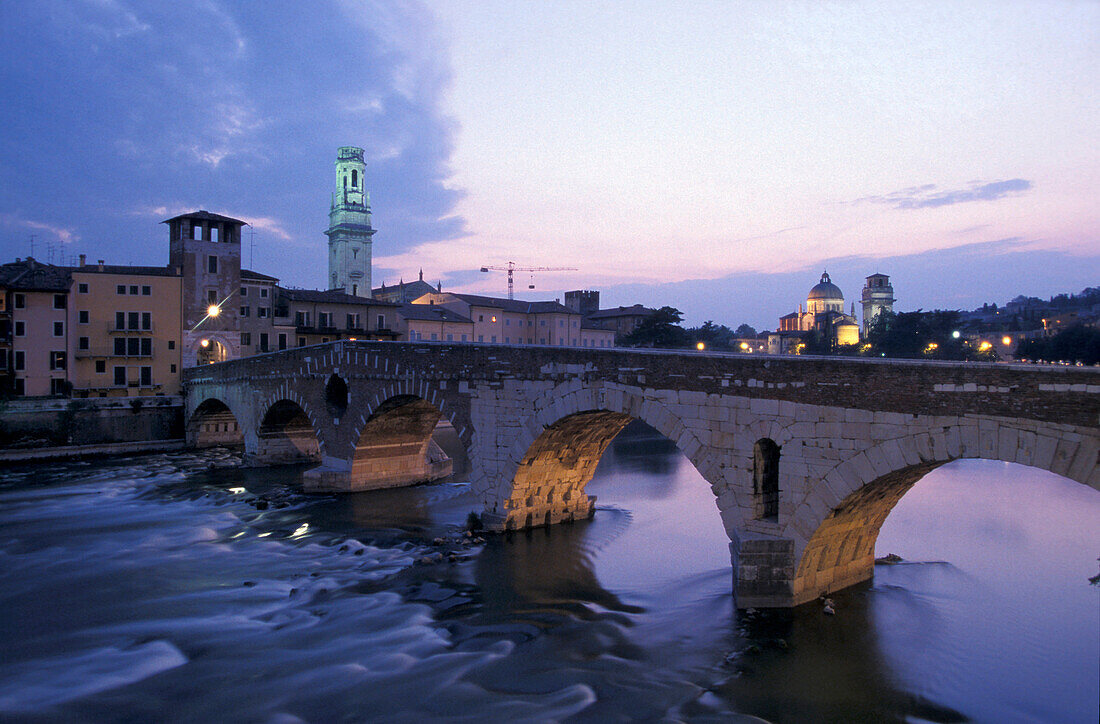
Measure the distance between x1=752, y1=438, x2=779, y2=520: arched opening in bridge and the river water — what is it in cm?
180

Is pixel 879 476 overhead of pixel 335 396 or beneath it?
beneath

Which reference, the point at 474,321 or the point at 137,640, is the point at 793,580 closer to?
the point at 137,640

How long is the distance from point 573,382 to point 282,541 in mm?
9114

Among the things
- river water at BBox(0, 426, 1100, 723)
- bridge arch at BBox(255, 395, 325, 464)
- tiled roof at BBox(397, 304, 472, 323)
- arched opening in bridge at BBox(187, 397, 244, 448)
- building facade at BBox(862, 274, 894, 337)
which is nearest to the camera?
river water at BBox(0, 426, 1100, 723)

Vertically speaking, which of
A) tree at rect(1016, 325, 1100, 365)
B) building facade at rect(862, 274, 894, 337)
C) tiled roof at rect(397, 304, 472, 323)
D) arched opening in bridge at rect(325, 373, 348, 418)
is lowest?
arched opening in bridge at rect(325, 373, 348, 418)

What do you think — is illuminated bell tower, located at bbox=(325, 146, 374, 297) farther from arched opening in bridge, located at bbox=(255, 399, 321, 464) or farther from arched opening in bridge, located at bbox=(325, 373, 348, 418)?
arched opening in bridge, located at bbox=(325, 373, 348, 418)

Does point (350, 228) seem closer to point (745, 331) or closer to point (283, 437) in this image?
point (283, 437)

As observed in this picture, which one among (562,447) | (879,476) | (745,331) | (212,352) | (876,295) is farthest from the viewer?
(745,331)

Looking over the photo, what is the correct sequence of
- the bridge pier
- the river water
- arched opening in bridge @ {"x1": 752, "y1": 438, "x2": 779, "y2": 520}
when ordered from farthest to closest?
arched opening in bridge @ {"x1": 752, "y1": 438, "x2": 779, "y2": 520}, the bridge pier, the river water

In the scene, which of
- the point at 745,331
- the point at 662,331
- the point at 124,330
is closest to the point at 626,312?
the point at 662,331

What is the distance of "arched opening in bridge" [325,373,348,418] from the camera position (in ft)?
78.1

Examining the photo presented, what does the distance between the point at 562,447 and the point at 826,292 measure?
9275 centimetres

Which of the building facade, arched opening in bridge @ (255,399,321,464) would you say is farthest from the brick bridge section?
the building facade

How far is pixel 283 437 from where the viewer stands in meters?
30.6
